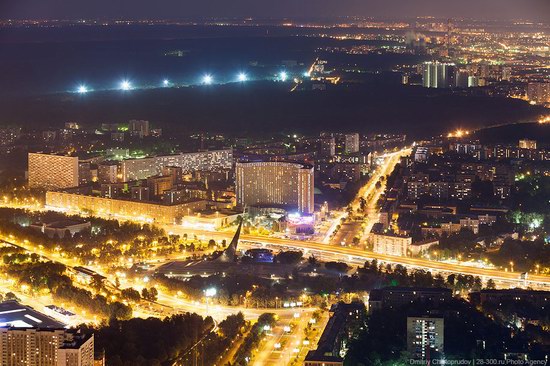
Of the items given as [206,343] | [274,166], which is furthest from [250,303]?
[274,166]

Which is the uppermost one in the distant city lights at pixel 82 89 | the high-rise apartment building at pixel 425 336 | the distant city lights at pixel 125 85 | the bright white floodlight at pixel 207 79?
the bright white floodlight at pixel 207 79

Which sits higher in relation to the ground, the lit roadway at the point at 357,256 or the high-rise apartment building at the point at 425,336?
the lit roadway at the point at 357,256

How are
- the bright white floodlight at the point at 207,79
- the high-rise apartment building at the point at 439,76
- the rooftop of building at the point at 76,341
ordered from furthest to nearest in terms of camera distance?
the bright white floodlight at the point at 207,79 → the high-rise apartment building at the point at 439,76 → the rooftop of building at the point at 76,341

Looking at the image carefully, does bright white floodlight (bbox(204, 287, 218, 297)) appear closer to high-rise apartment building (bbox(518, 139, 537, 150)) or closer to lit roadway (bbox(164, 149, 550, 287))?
lit roadway (bbox(164, 149, 550, 287))

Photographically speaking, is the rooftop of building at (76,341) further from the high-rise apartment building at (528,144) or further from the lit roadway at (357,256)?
the high-rise apartment building at (528,144)

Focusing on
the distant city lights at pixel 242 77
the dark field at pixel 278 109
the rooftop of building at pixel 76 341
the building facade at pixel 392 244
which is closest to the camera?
the rooftop of building at pixel 76 341

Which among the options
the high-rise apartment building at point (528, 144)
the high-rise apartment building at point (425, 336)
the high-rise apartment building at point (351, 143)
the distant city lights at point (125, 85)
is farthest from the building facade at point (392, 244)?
the distant city lights at point (125, 85)

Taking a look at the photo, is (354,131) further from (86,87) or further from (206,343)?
(206,343)
